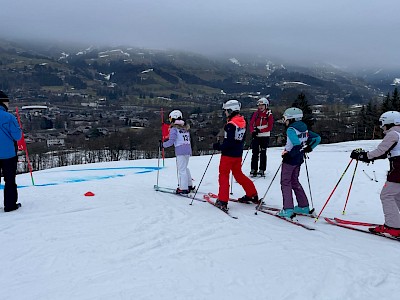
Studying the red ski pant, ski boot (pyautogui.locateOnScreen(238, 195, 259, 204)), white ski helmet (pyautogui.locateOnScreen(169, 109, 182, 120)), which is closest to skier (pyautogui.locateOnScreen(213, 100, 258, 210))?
the red ski pant

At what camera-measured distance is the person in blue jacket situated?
6.39 meters

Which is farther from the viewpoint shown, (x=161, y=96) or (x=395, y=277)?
(x=161, y=96)

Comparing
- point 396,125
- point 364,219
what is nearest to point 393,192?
point 396,125

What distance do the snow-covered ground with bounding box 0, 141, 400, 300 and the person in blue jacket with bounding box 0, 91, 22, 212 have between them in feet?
1.39

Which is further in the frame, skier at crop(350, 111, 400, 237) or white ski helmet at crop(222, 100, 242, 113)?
white ski helmet at crop(222, 100, 242, 113)

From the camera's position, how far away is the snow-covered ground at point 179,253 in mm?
3699

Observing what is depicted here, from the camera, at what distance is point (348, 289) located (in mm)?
3721

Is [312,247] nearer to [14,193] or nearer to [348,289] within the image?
[348,289]

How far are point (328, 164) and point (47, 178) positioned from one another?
33.0ft

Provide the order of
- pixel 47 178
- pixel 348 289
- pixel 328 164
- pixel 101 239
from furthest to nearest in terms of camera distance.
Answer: pixel 328 164, pixel 47 178, pixel 101 239, pixel 348 289

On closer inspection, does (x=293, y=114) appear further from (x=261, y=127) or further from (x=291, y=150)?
(x=261, y=127)

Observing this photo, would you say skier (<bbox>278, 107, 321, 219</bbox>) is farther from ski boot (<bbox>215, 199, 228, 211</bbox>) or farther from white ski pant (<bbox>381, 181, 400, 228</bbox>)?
white ski pant (<bbox>381, 181, 400, 228</bbox>)

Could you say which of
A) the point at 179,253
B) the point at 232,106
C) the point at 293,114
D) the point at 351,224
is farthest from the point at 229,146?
the point at 179,253

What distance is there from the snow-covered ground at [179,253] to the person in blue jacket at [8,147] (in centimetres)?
42
